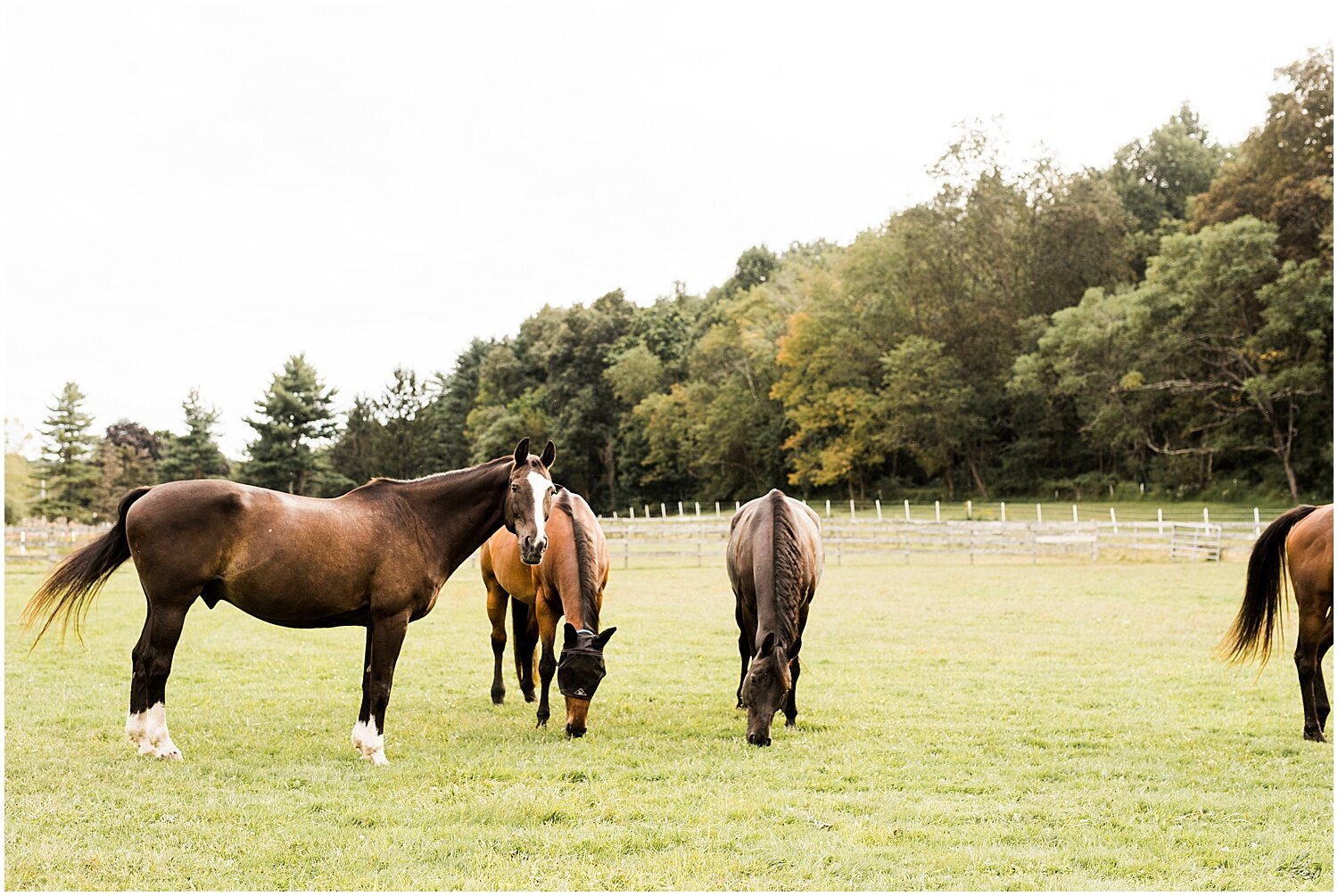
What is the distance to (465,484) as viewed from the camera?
644cm

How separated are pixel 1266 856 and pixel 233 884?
14.7 feet

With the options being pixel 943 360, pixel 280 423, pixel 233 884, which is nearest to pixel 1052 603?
pixel 233 884

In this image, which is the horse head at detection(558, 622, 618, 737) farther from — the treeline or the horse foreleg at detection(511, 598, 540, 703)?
the treeline

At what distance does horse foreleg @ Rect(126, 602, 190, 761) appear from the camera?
5.73 meters

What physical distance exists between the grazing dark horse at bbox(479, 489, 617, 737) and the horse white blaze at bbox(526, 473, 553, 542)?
0.22m

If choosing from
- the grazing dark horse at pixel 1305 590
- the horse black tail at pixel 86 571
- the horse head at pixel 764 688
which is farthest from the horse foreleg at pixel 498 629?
the grazing dark horse at pixel 1305 590

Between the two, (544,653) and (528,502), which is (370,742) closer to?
(544,653)

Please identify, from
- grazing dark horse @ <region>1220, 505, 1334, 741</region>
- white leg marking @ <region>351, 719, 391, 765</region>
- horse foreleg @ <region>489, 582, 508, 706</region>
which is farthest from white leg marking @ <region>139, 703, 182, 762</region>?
grazing dark horse @ <region>1220, 505, 1334, 741</region>

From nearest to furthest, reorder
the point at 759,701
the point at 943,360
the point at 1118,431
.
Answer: the point at 759,701
the point at 1118,431
the point at 943,360

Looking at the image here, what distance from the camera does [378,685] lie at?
596 centimetres

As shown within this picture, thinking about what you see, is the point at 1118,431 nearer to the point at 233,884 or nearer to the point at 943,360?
the point at 943,360

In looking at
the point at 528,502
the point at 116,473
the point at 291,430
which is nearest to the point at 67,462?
the point at 116,473

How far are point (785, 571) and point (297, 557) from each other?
3.18 m

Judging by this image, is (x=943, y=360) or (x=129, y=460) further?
(x=129, y=460)
